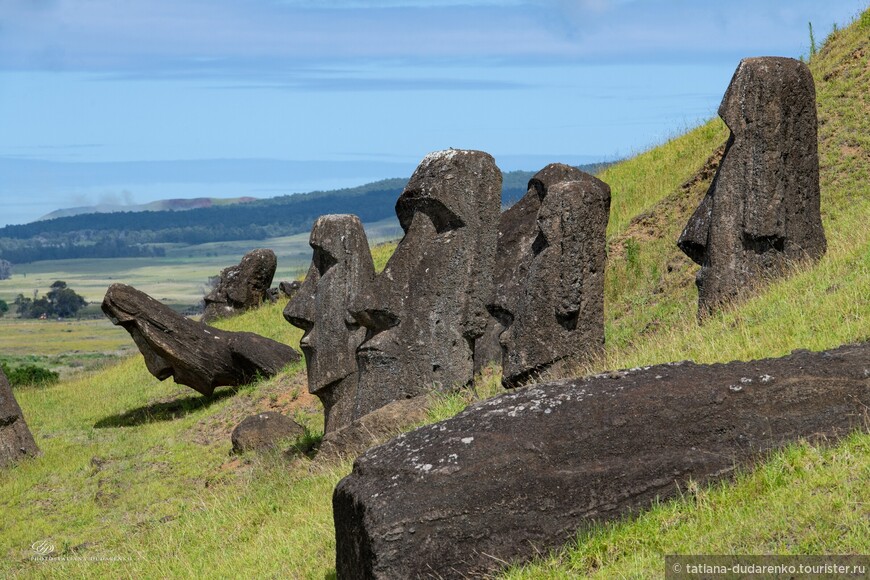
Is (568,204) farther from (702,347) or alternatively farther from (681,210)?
(681,210)

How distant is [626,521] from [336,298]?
9777 millimetres

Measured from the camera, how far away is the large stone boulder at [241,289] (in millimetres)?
38062

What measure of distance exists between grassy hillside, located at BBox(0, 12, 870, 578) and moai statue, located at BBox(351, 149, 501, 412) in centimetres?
81

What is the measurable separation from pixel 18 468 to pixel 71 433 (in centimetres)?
334

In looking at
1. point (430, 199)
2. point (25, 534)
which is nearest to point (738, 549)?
point (430, 199)

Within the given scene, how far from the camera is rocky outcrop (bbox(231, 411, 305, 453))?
63.9 feet

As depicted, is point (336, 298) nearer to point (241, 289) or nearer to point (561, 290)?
point (561, 290)

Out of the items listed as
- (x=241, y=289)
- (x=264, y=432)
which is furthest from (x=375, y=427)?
(x=241, y=289)

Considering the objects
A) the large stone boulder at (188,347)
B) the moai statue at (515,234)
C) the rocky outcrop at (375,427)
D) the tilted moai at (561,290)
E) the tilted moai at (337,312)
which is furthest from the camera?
the large stone boulder at (188,347)

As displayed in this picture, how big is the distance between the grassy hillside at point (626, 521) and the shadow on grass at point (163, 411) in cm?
6

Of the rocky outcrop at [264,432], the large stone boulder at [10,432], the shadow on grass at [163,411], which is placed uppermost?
the large stone boulder at [10,432]

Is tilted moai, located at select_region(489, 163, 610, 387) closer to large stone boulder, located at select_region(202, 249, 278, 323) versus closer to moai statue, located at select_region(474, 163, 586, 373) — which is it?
moai statue, located at select_region(474, 163, 586, 373)

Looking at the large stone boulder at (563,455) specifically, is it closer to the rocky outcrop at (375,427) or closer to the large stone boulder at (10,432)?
the rocky outcrop at (375,427)

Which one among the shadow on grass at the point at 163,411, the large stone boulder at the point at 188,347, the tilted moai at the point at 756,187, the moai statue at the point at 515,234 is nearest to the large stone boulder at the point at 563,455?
the tilted moai at the point at 756,187
